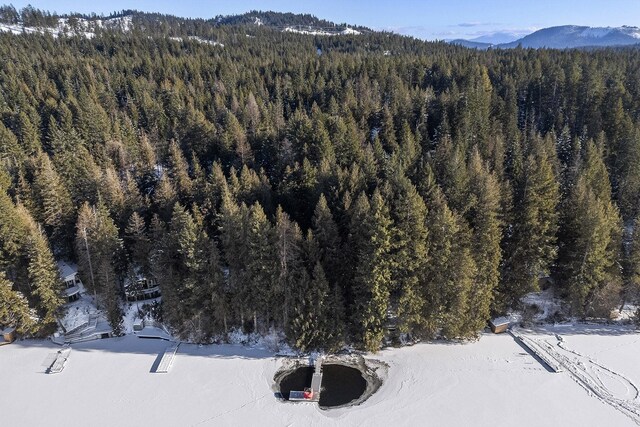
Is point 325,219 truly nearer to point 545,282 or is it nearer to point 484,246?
point 484,246

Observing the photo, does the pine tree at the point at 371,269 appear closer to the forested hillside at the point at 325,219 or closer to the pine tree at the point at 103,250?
the forested hillside at the point at 325,219

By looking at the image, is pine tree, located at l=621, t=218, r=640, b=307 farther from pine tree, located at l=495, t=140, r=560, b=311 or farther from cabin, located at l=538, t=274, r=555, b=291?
pine tree, located at l=495, t=140, r=560, b=311

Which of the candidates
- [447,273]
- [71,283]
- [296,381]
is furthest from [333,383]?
[71,283]

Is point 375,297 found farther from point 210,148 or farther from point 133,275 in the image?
point 210,148

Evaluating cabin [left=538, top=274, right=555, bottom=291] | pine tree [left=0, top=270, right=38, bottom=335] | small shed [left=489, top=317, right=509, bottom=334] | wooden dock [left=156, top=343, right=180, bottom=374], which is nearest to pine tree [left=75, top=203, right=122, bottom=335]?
pine tree [left=0, top=270, right=38, bottom=335]

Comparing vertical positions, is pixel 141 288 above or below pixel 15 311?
below

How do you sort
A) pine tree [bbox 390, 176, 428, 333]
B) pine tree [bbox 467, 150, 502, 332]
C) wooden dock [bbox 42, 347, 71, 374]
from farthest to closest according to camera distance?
pine tree [bbox 467, 150, 502, 332] < wooden dock [bbox 42, 347, 71, 374] < pine tree [bbox 390, 176, 428, 333]

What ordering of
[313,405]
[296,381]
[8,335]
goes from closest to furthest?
[313,405]
[296,381]
[8,335]
